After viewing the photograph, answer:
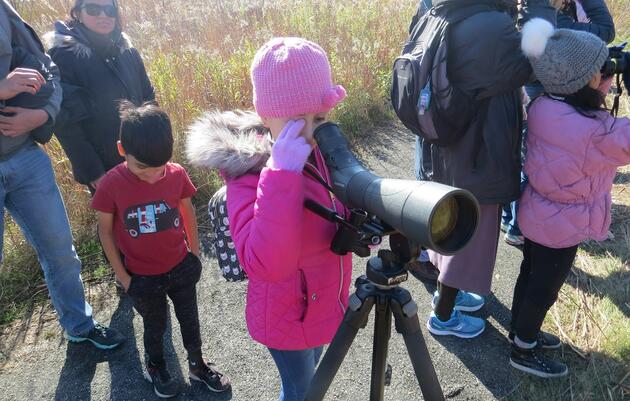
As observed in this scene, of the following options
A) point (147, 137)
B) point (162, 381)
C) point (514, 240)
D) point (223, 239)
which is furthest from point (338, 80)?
point (223, 239)

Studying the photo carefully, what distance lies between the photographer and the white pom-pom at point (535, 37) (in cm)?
192

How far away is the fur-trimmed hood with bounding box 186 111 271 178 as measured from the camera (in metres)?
1.45

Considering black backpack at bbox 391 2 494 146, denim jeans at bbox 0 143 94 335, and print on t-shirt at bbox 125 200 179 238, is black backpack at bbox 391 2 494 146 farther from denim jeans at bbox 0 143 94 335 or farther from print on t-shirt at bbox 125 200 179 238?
denim jeans at bbox 0 143 94 335

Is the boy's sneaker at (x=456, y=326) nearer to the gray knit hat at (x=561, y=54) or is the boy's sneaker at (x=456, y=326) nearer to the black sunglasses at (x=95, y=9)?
the gray knit hat at (x=561, y=54)

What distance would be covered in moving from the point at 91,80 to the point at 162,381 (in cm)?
183

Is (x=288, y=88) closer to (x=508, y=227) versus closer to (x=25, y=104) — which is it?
(x=25, y=104)

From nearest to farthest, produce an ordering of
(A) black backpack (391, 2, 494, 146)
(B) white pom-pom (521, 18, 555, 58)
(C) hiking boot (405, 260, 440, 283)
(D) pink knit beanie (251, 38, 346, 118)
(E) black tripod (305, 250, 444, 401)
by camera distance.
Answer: (E) black tripod (305, 250, 444, 401) → (D) pink knit beanie (251, 38, 346, 118) → (B) white pom-pom (521, 18, 555, 58) → (A) black backpack (391, 2, 494, 146) → (C) hiking boot (405, 260, 440, 283)

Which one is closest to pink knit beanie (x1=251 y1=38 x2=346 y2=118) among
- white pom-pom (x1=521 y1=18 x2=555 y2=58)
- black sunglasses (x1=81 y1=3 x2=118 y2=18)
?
white pom-pom (x1=521 y1=18 x2=555 y2=58)

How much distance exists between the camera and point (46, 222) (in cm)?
249

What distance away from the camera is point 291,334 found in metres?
1.62

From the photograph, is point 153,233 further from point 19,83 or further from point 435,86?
point 435,86

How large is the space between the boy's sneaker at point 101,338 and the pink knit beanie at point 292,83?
2003 millimetres

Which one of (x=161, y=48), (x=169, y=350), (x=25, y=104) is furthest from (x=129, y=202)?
(x=161, y=48)

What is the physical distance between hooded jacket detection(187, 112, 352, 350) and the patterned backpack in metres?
0.11
